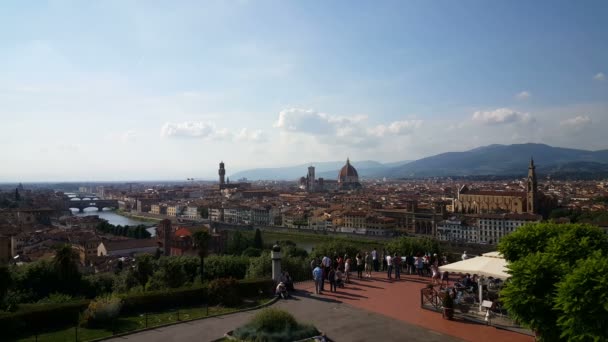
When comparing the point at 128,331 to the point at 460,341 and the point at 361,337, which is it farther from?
the point at 460,341

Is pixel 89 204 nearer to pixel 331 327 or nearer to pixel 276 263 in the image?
pixel 276 263

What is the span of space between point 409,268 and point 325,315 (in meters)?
5.18

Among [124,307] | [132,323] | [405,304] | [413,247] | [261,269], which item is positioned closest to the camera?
[132,323]

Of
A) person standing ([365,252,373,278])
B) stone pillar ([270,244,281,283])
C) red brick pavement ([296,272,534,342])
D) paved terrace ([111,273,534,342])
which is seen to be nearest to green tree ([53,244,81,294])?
stone pillar ([270,244,281,283])

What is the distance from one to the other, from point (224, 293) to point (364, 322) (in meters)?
3.33

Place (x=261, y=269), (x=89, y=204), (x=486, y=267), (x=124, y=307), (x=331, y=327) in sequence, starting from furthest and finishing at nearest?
(x=89, y=204), (x=261, y=269), (x=124, y=307), (x=486, y=267), (x=331, y=327)

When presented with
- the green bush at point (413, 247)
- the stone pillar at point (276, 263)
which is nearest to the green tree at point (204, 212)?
the green bush at point (413, 247)

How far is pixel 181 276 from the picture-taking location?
14352mm

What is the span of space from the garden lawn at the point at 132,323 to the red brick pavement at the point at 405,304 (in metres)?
2.21

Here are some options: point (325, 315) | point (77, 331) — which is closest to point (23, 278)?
point (77, 331)

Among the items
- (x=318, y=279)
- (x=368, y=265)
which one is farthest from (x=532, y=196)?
(x=318, y=279)

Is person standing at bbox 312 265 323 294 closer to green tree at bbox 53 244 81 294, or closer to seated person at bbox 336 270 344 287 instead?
seated person at bbox 336 270 344 287

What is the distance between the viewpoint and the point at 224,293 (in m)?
10.5

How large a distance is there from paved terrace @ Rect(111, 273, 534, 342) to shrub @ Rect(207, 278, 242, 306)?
69 cm
